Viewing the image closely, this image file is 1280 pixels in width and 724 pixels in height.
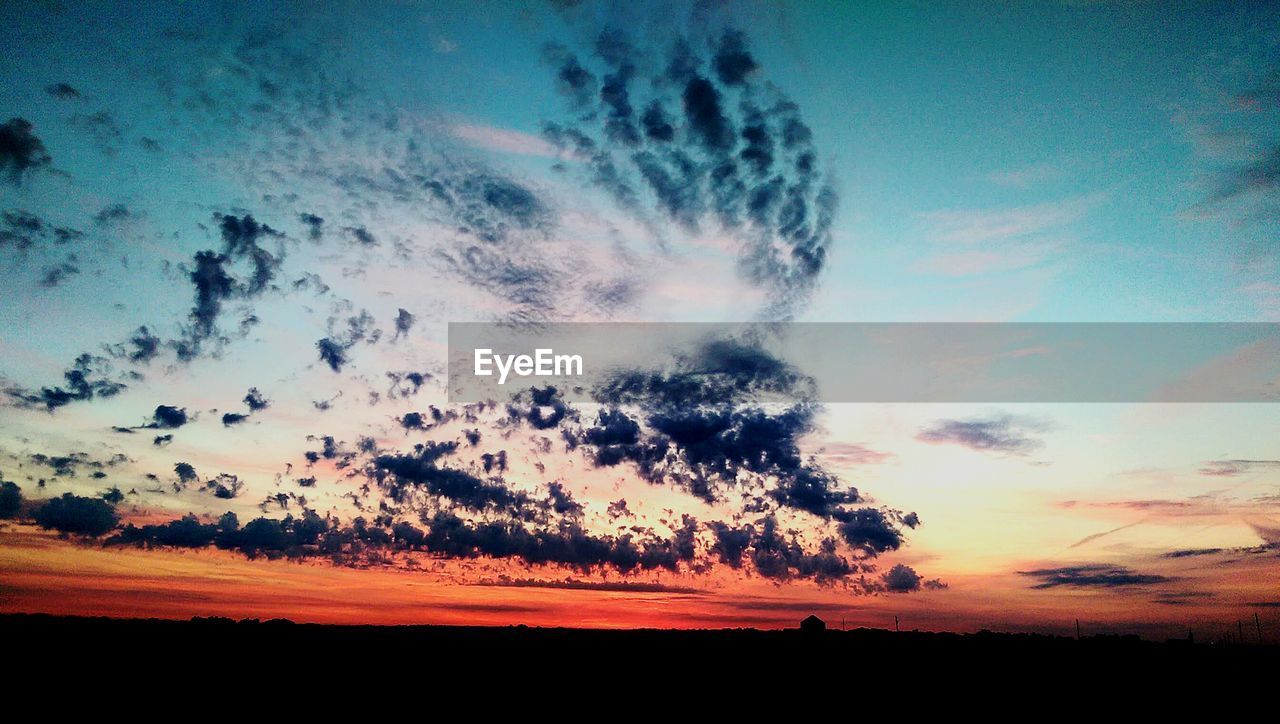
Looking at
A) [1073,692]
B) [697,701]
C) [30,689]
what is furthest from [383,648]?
[1073,692]

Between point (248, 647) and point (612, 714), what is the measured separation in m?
81.3

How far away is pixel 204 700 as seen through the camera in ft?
214

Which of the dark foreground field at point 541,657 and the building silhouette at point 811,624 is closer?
the dark foreground field at point 541,657

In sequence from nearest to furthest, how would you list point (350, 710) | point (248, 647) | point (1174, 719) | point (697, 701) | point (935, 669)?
1. point (350, 710)
2. point (1174, 719)
3. point (697, 701)
4. point (935, 669)
5. point (248, 647)

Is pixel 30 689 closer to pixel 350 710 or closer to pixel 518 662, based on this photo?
A: pixel 350 710

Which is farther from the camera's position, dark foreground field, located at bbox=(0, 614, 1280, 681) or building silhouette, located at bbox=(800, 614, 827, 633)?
building silhouette, located at bbox=(800, 614, 827, 633)

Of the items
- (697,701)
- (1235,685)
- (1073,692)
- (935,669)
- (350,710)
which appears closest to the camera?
(350,710)

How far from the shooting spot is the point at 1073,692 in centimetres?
8494

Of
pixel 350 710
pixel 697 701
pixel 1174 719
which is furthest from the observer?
pixel 697 701

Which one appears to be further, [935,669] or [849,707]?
[935,669]

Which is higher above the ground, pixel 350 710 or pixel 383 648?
pixel 350 710

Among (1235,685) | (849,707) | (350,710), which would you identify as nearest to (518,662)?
(350,710)

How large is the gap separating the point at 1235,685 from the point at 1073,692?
33021mm

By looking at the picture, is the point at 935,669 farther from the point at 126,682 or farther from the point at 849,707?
the point at 126,682
